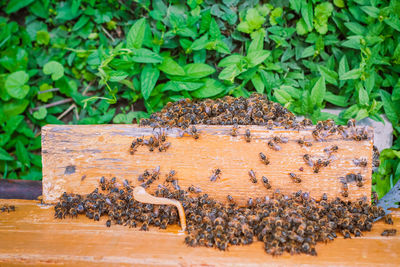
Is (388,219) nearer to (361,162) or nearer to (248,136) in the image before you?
(361,162)

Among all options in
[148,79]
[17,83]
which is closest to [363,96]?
[148,79]

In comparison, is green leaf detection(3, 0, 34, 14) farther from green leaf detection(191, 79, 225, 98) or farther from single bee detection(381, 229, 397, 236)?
single bee detection(381, 229, 397, 236)

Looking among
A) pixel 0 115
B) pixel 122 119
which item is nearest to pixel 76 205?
pixel 122 119

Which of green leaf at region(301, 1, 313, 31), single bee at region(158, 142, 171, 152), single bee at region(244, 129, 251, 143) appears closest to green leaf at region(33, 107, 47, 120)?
single bee at region(158, 142, 171, 152)

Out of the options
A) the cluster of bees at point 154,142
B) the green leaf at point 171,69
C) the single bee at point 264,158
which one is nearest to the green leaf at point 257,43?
the green leaf at point 171,69

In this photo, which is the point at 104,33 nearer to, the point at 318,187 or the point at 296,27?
the point at 296,27

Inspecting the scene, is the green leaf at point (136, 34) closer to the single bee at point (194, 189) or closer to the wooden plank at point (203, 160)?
the wooden plank at point (203, 160)
